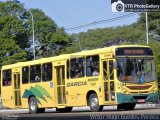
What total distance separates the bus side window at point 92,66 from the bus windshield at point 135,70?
50.9 inches

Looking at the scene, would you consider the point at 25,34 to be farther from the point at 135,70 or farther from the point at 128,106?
the point at 135,70

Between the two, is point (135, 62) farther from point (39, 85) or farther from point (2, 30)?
point (2, 30)

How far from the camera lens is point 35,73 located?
30.1 meters

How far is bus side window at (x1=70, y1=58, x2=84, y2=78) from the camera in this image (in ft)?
86.3

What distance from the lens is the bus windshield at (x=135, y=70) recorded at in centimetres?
2448

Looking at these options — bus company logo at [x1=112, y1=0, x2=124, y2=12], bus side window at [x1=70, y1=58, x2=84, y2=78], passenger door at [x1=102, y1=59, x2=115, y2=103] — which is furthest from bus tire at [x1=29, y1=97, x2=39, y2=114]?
bus company logo at [x1=112, y1=0, x2=124, y2=12]

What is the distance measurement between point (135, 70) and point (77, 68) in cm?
338

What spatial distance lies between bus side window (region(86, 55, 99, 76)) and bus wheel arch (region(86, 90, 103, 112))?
95 centimetres

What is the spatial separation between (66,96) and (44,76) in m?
2.36

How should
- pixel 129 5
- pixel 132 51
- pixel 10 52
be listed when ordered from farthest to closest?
pixel 10 52
pixel 129 5
pixel 132 51

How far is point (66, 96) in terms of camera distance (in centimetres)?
2762

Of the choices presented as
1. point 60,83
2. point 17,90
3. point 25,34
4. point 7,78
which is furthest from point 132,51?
point 25,34

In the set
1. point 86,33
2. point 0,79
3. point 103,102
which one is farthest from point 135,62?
point 86,33

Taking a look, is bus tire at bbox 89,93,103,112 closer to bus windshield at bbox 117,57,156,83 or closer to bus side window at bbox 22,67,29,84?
bus windshield at bbox 117,57,156,83
